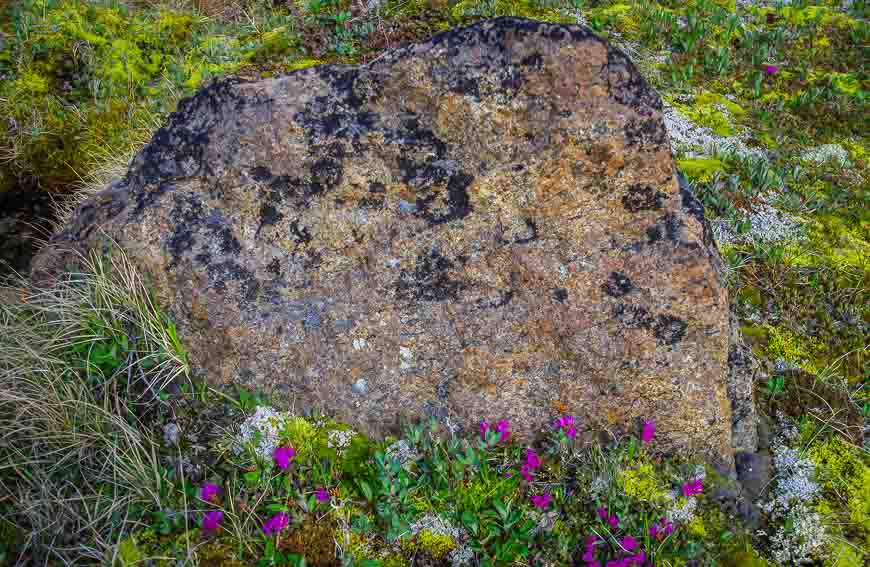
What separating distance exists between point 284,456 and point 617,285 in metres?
2.15

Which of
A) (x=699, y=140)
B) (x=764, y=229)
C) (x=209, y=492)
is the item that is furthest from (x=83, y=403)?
(x=699, y=140)

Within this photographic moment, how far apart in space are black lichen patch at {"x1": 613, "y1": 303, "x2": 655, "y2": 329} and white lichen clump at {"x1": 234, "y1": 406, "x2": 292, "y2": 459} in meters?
2.12

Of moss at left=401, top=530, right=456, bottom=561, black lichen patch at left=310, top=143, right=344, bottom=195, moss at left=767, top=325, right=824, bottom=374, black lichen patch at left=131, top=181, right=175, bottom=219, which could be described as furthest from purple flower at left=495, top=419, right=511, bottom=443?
black lichen patch at left=131, top=181, right=175, bottom=219

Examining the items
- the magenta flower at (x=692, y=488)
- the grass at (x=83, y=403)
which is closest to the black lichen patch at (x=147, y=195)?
the grass at (x=83, y=403)

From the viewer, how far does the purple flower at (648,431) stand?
11.9 feet

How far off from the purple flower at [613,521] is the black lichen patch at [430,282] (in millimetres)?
1515

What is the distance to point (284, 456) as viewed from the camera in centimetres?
349

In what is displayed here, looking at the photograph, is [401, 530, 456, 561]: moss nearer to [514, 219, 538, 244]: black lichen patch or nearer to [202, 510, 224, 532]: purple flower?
[202, 510, 224, 532]: purple flower

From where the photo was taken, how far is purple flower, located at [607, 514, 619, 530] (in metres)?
3.37

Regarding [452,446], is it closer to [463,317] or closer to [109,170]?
[463,317]

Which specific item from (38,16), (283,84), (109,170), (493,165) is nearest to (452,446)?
(493,165)

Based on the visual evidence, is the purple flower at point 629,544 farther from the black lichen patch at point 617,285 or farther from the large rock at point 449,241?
the black lichen patch at point 617,285

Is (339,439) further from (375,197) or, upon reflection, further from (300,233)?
(375,197)

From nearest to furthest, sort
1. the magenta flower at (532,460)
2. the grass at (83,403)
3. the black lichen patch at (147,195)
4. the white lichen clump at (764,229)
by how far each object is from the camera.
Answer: the grass at (83,403), the magenta flower at (532,460), the black lichen patch at (147,195), the white lichen clump at (764,229)
